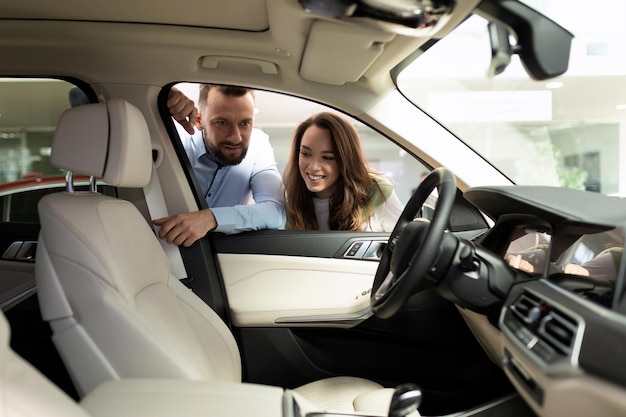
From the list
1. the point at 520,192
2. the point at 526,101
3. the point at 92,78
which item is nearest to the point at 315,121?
the point at 92,78

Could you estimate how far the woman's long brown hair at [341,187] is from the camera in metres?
2.22

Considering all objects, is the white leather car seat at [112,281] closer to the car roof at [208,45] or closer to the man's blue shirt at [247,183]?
the car roof at [208,45]

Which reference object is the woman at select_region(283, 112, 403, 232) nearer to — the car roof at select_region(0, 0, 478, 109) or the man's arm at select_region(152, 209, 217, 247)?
the car roof at select_region(0, 0, 478, 109)

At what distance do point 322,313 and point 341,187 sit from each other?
1.81 ft

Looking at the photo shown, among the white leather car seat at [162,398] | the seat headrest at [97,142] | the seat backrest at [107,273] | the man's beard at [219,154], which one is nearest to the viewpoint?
the white leather car seat at [162,398]

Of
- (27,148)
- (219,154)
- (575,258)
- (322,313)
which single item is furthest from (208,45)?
(27,148)

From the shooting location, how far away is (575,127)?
6.71 metres

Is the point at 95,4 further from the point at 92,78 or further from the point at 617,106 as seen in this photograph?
the point at 617,106

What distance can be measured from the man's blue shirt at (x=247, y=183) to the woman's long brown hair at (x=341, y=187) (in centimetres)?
6

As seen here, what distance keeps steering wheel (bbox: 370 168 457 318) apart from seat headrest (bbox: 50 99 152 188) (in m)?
0.74

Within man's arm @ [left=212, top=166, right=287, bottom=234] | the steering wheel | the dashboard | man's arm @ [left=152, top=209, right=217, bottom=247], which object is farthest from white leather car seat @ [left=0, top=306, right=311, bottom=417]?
man's arm @ [left=212, top=166, right=287, bottom=234]

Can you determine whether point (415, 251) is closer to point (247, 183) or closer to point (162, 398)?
point (162, 398)

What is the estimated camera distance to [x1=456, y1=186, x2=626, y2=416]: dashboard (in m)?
0.94

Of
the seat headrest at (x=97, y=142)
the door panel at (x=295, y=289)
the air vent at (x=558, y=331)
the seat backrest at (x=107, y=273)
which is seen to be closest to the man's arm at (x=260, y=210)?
the door panel at (x=295, y=289)
